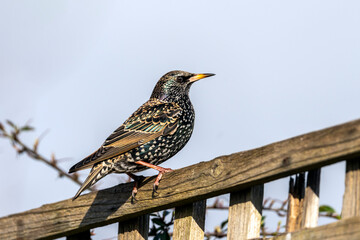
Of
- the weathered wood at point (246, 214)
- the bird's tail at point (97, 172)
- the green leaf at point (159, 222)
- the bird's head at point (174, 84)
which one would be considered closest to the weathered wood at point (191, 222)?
the weathered wood at point (246, 214)

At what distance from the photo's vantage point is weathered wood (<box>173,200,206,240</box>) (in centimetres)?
310

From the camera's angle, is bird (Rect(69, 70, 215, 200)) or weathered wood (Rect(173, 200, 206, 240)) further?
bird (Rect(69, 70, 215, 200))

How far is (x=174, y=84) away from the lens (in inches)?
219

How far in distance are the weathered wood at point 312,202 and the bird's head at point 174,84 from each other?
2903 mm

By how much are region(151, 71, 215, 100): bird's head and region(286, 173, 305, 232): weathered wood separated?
2835 millimetres

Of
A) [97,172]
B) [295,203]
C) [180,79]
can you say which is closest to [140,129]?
[97,172]

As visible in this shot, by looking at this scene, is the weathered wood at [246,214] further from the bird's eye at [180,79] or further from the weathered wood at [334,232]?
the bird's eye at [180,79]

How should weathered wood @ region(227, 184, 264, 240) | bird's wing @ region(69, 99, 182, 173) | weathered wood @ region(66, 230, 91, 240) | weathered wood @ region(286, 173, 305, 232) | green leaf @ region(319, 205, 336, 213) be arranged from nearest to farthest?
weathered wood @ region(286, 173, 305, 232) < weathered wood @ region(227, 184, 264, 240) < green leaf @ region(319, 205, 336, 213) < weathered wood @ region(66, 230, 91, 240) < bird's wing @ region(69, 99, 182, 173)

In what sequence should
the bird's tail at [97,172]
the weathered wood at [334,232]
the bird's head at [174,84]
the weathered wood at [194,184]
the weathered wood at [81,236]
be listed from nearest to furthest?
1. the weathered wood at [334,232]
2. the weathered wood at [194,184]
3. the weathered wood at [81,236]
4. the bird's tail at [97,172]
5. the bird's head at [174,84]

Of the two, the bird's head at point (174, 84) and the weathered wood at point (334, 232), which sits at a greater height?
the bird's head at point (174, 84)

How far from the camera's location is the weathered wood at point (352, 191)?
7.85ft

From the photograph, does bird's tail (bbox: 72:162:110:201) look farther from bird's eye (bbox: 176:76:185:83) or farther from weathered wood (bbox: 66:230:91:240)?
bird's eye (bbox: 176:76:185:83)

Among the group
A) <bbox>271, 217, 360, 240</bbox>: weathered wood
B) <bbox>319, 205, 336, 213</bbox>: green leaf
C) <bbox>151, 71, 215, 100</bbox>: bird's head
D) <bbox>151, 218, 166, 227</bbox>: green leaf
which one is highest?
<bbox>151, 71, 215, 100</bbox>: bird's head

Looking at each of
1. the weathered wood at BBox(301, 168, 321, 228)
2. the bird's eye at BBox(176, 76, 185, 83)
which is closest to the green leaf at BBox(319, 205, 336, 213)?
the weathered wood at BBox(301, 168, 321, 228)
